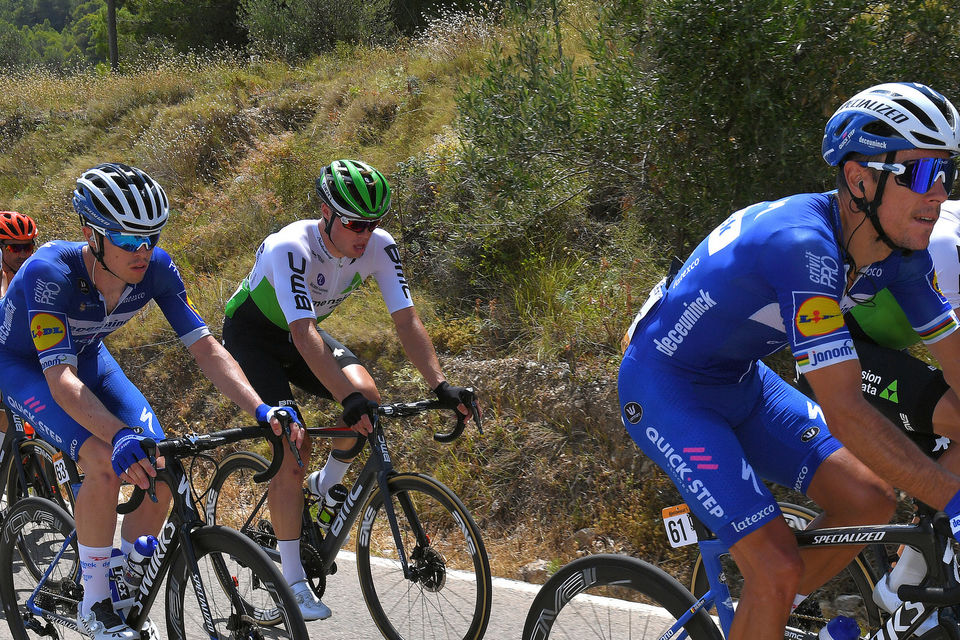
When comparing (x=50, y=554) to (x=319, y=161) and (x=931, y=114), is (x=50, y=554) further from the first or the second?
(x=319, y=161)

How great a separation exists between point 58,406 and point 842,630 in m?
3.41

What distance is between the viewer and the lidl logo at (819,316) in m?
2.41

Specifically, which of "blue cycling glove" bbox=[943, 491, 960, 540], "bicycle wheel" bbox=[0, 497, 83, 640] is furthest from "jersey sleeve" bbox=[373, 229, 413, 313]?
"blue cycling glove" bbox=[943, 491, 960, 540]

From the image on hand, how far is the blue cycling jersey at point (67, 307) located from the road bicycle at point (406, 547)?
98cm

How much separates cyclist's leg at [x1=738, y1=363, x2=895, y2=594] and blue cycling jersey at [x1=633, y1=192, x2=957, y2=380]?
0.84ft

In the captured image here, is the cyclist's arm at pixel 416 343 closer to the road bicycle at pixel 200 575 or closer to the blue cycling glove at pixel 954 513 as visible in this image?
the road bicycle at pixel 200 575

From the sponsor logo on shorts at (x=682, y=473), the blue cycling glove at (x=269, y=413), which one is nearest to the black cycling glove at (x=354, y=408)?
the blue cycling glove at (x=269, y=413)

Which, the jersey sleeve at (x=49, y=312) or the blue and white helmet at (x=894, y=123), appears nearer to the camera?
the blue and white helmet at (x=894, y=123)

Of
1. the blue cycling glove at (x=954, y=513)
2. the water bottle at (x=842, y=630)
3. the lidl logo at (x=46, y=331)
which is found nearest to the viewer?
the blue cycling glove at (x=954, y=513)

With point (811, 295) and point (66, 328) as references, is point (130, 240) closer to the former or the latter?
point (66, 328)

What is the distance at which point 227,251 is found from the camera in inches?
424

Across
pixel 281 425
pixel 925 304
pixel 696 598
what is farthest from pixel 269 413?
pixel 925 304

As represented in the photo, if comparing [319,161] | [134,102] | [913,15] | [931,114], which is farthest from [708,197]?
[134,102]

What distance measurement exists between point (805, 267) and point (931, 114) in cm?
61
